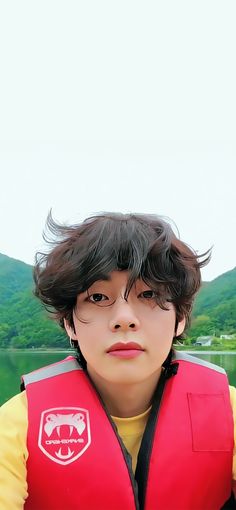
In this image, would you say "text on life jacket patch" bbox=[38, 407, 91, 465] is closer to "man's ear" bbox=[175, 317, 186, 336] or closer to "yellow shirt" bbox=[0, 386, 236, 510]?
"yellow shirt" bbox=[0, 386, 236, 510]

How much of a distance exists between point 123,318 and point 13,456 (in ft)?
1.63

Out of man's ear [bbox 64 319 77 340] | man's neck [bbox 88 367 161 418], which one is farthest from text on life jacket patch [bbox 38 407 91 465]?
man's ear [bbox 64 319 77 340]

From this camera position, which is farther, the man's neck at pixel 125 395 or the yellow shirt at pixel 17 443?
the man's neck at pixel 125 395

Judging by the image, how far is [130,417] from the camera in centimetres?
201

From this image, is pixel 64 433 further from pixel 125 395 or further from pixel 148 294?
pixel 148 294

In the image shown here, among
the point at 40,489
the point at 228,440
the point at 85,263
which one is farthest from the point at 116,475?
the point at 85,263

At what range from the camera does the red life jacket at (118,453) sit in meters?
1.84

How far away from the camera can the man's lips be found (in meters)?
1.79

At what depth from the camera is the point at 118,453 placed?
1.86 m

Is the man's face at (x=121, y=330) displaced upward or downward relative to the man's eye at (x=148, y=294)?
downward

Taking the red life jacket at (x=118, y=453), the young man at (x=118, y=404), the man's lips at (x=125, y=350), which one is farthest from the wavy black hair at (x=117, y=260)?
the red life jacket at (x=118, y=453)

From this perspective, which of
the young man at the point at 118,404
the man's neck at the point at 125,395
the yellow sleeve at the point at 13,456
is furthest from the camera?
the man's neck at the point at 125,395

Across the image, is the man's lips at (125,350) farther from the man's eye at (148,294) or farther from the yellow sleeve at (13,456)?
the yellow sleeve at (13,456)

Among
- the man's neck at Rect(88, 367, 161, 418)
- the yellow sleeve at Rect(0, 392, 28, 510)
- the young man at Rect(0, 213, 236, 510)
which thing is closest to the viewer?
the yellow sleeve at Rect(0, 392, 28, 510)
